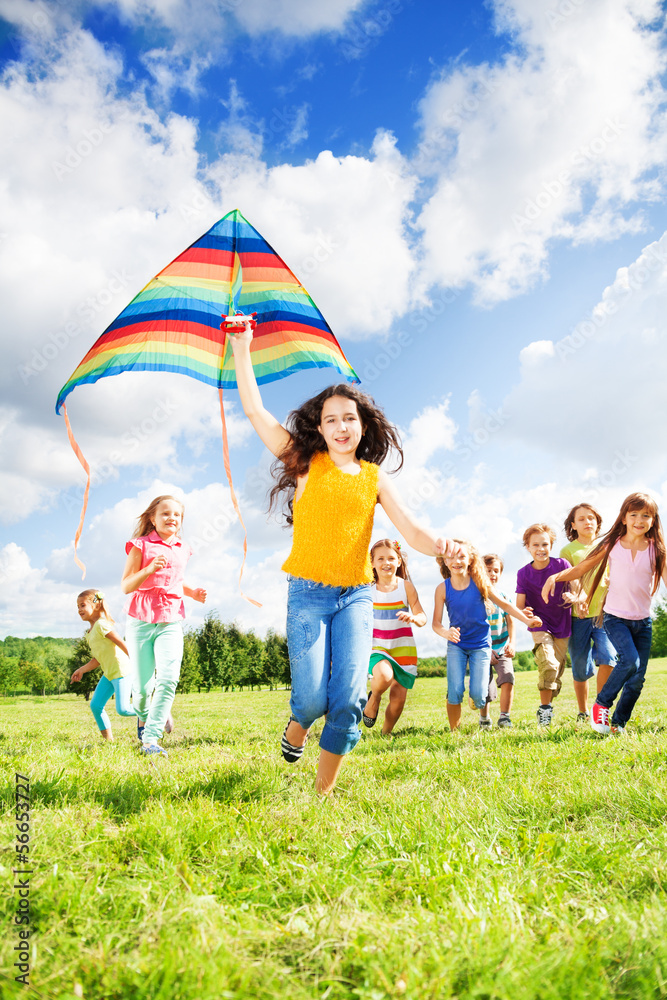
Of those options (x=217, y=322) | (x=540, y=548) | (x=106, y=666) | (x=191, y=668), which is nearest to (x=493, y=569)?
(x=540, y=548)

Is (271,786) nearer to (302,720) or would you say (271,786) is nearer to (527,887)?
(302,720)

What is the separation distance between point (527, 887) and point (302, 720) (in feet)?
6.07

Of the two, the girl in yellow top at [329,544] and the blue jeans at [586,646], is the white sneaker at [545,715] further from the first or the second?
the girl in yellow top at [329,544]

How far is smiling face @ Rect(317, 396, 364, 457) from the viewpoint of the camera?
407cm

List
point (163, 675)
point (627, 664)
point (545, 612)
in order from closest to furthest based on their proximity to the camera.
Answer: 1. point (627, 664)
2. point (163, 675)
3. point (545, 612)

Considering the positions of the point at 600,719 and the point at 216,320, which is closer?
the point at 216,320

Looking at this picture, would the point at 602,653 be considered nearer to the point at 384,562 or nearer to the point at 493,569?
the point at 493,569

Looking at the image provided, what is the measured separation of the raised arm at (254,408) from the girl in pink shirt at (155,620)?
229 centimetres

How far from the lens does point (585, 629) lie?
783cm

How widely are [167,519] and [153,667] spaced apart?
1.60m

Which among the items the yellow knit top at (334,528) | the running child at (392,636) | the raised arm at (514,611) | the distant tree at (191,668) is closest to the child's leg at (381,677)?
the running child at (392,636)

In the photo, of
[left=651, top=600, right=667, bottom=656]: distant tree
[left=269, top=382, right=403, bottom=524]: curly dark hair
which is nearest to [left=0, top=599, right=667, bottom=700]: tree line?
[left=651, top=600, right=667, bottom=656]: distant tree

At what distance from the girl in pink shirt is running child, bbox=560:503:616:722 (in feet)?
15.5

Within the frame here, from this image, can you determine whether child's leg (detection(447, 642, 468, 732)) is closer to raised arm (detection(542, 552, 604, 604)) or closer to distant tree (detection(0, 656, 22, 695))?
raised arm (detection(542, 552, 604, 604))
